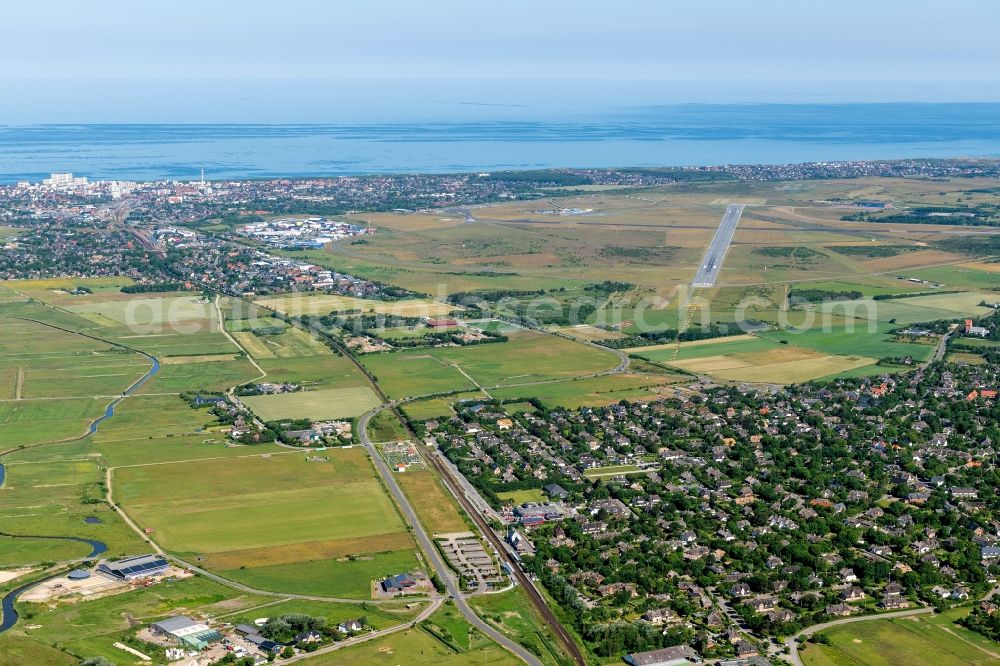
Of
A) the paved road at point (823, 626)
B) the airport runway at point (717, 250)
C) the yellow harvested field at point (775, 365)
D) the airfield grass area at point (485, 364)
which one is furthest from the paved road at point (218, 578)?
the airport runway at point (717, 250)

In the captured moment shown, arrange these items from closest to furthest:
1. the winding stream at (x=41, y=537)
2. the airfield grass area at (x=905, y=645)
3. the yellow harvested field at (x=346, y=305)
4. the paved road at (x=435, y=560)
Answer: the airfield grass area at (x=905, y=645) < the paved road at (x=435, y=560) < the winding stream at (x=41, y=537) < the yellow harvested field at (x=346, y=305)

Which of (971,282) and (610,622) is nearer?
(610,622)

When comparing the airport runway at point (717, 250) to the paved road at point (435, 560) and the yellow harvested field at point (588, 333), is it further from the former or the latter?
the paved road at point (435, 560)

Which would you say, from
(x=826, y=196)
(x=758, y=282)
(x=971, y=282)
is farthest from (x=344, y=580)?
(x=826, y=196)

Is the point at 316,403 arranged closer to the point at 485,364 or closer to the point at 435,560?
the point at 485,364

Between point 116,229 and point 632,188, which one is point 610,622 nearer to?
point 116,229

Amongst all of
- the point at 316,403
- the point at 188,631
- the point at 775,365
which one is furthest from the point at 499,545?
the point at 775,365

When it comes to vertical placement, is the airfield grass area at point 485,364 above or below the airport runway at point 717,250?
below
